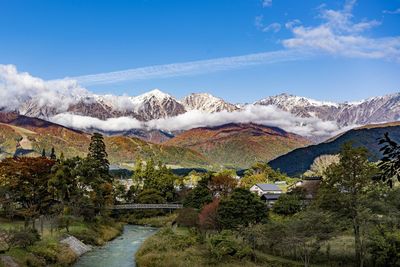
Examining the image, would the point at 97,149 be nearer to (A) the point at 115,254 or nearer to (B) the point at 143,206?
(B) the point at 143,206

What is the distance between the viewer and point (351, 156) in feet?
107

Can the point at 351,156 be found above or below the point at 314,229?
above

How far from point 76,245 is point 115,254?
14.2ft

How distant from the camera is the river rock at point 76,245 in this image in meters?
42.0

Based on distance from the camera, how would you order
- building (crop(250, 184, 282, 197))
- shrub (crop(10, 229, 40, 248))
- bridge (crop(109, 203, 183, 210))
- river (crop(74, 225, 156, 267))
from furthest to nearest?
building (crop(250, 184, 282, 197)), bridge (crop(109, 203, 183, 210)), river (crop(74, 225, 156, 267)), shrub (crop(10, 229, 40, 248))

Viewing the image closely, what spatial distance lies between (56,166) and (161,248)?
75.1 ft

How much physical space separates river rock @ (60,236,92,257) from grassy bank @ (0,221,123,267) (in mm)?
716

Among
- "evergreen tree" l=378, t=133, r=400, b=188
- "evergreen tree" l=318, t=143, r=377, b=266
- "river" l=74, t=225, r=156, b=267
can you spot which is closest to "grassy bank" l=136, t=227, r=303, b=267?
"river" l=74, t=225, r=156, b=267

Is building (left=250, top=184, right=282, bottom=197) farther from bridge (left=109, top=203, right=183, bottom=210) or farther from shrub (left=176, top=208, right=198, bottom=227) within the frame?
shrub (left=176, top=208, right=198, bottom=227)

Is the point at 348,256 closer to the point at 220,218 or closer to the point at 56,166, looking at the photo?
the point at 220,218

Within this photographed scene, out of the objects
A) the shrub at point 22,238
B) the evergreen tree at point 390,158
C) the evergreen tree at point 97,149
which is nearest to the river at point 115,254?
the shrub at point 22,238

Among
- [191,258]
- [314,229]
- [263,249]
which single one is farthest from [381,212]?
[191,258]

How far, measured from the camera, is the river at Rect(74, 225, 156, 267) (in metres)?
38.9

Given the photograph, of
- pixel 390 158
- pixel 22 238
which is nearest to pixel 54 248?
pixel 22 238
